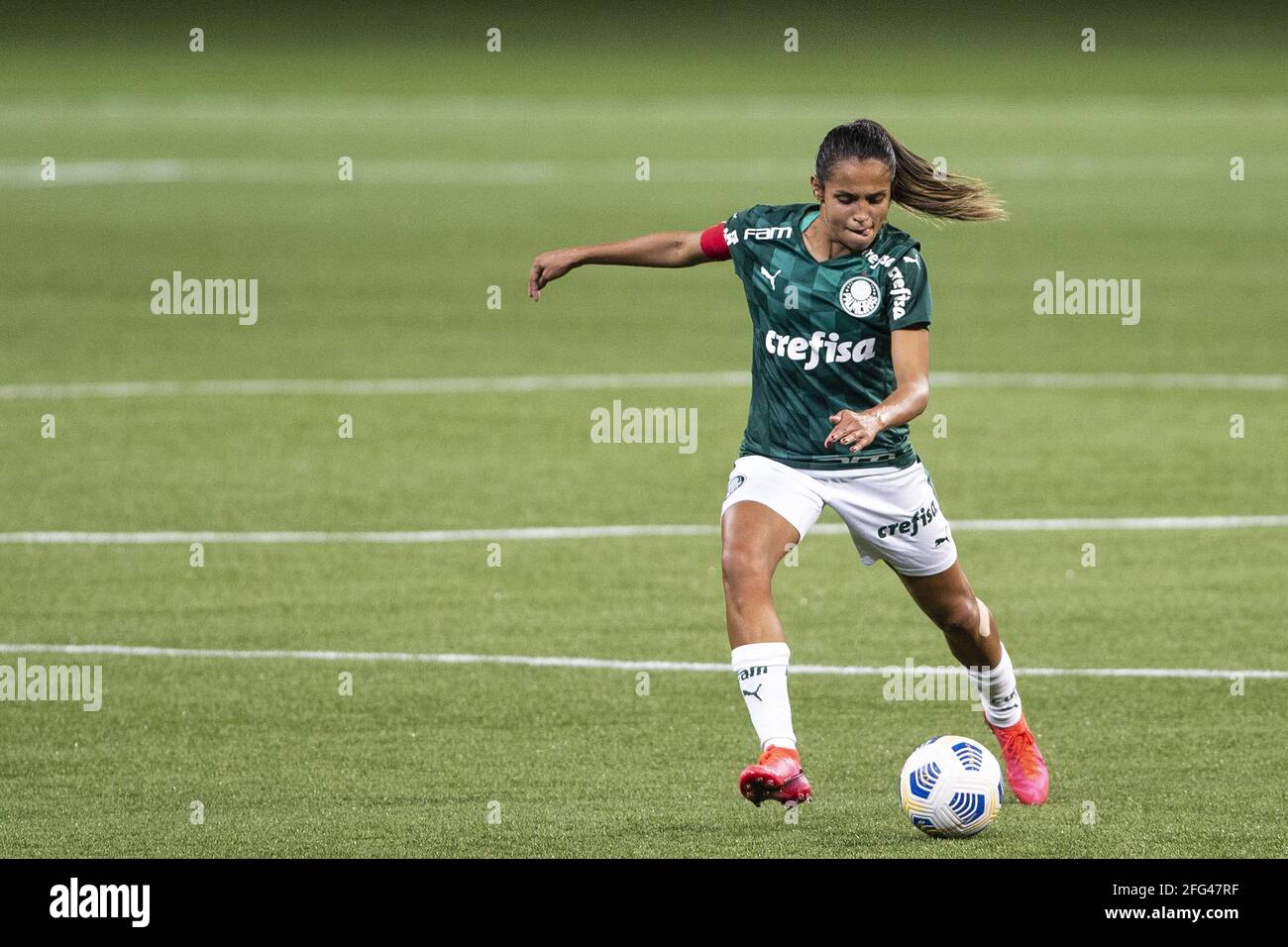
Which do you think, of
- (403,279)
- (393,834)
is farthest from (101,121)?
(393,834)

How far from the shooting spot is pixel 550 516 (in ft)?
52.3

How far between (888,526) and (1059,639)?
12.1 feet

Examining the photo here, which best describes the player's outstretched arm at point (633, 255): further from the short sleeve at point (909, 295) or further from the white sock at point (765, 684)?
the white sock at point (765, 684)

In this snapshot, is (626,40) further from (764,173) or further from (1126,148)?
(764,173)

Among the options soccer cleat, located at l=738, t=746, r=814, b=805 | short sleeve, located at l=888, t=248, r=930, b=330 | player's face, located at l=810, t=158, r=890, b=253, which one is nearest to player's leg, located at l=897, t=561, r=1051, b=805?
short sleeve, located at l=888, t=248, r=930, b=330

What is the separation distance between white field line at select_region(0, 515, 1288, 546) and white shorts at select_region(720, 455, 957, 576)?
241 inches

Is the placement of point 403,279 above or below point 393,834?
above

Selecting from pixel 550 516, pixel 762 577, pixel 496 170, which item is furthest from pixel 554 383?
pixel 496 170

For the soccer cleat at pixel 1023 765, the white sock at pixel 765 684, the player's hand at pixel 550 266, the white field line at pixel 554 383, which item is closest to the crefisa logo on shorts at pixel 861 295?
the player's hand at pixel 550 266

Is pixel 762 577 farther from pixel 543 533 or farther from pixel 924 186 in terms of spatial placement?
pixel 543 533

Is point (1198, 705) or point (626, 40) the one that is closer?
point (1198, 705)

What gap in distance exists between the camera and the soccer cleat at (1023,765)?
9.49m

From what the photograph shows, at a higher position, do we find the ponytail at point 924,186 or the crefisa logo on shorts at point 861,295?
the ponytail at point 924,186

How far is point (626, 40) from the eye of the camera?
67062mm
